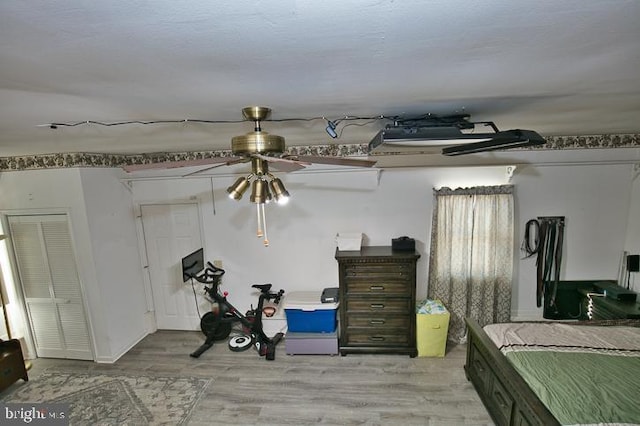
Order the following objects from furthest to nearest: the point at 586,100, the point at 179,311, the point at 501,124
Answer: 1. the point at 179,311
2. the point at 501,124
3. the point at 586,100

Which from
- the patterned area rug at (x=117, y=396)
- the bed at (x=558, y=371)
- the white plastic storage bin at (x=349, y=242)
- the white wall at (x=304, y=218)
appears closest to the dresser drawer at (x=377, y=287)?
the white plastic storage bin at (x=349, y=242)

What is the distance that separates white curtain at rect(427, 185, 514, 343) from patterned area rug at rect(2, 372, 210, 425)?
3026 millimetres

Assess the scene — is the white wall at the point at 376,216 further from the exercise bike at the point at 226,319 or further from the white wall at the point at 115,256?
the white wall at the point at 115,256

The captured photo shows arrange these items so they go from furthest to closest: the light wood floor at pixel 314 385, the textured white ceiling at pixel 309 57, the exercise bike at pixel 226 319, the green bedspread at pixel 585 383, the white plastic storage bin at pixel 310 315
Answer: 1. the exercise bike at pixel 226 319
2. the white plastic storage bin at pixel 310 315
3. the light wood floor at pixel 314 385
4. the green bedspread at pixel 585 383
5. the textured white ceiling at pixel 309 57

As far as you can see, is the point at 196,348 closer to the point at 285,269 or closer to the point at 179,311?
the point at 179,311

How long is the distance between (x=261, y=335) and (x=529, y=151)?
12.9 ft

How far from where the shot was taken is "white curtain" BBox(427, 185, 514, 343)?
352 centimetres

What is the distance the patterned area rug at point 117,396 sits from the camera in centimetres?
274

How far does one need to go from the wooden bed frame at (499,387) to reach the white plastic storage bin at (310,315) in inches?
59.0

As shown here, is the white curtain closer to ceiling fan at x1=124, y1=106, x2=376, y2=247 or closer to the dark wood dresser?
the dark wood dresser

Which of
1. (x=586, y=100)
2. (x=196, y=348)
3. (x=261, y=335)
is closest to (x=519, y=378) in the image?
(x=586, y=100)

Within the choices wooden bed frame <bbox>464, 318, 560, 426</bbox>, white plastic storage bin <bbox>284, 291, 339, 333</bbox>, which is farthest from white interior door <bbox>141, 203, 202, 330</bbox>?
wooden bed frame <bbox>464, 318, 560, 426</bbox>

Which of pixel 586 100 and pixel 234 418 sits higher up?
pixel 586 100

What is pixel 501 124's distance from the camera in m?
2.36
